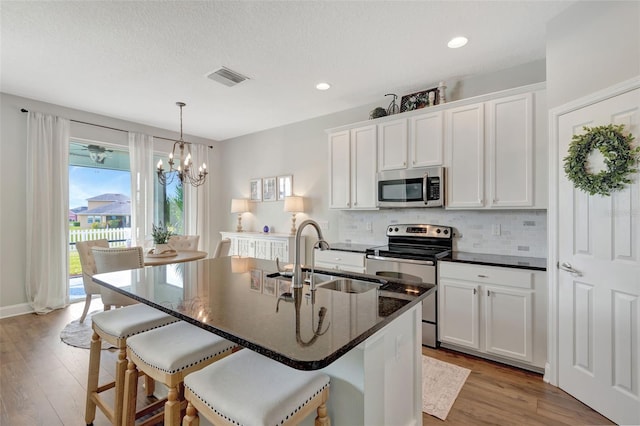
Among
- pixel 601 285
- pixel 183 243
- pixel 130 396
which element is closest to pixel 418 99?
pixel 601 285

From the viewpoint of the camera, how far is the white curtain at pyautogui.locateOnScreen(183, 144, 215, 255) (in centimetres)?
562

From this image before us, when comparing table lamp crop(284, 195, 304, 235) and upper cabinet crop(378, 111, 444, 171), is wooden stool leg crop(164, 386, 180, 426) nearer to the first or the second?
upper cabinet crop(378, 111, 444, 171)

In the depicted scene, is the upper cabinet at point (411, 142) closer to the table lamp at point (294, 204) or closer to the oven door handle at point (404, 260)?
the oven door handle at point (404, 260)

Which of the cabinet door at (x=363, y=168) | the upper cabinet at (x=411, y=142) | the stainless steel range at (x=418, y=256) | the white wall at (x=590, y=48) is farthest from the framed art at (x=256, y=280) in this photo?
the white wall at (x=590, y=48)

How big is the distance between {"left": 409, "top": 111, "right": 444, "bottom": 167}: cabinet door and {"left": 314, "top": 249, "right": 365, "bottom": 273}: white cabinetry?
3.91ft

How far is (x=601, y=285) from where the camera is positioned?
1.97 metres

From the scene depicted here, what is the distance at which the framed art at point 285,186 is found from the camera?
4.93 m

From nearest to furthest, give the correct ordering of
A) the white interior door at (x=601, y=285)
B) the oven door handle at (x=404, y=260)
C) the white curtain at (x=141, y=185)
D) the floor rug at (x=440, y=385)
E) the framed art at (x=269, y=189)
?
the white interior door at (x=601, y=285), the floor rug at (x=440, y=385), the oven door handle at (x=404, y=260), the white curtain at (x=141, y=185), the framed art at (x=269, y=189)

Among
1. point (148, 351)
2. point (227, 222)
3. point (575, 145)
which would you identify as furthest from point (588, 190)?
point (227, 222)

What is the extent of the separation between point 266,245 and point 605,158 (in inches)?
157

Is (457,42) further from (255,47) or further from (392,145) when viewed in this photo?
(255,47)

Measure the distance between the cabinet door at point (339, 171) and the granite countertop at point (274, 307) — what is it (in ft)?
6.82

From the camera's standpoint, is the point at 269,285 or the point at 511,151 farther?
the point at 511,151

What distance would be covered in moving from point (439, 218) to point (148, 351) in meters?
2.98
